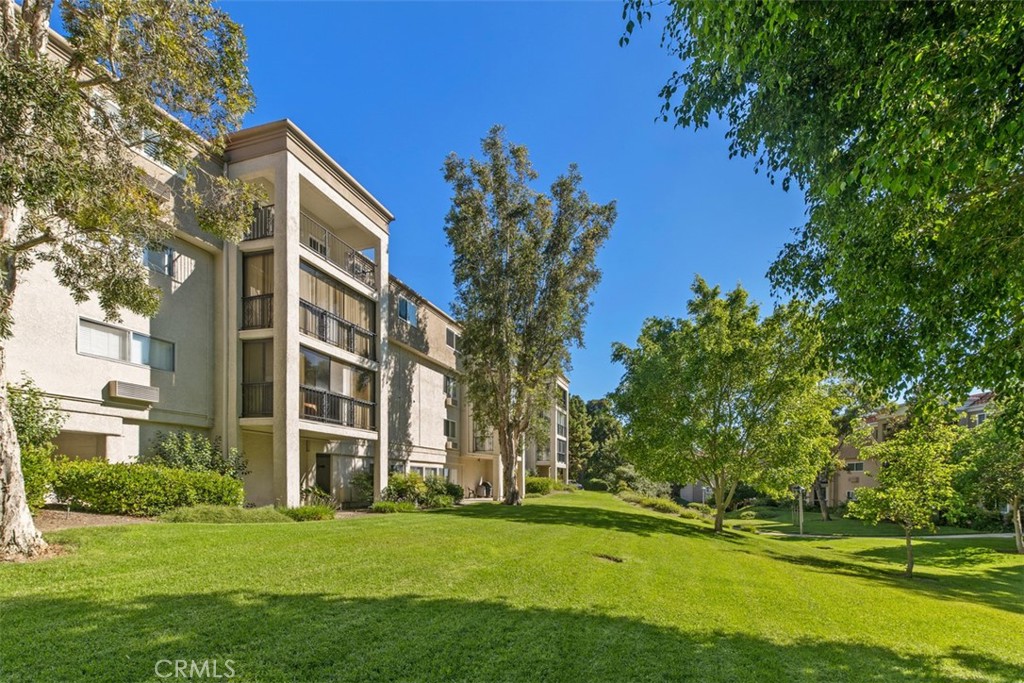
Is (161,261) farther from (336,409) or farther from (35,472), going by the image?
(35,472)

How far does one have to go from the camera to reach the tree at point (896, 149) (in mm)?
4719

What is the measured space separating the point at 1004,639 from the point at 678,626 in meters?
6.74

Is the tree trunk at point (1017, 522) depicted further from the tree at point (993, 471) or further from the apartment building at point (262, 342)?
the apartment building at point (262, 342)

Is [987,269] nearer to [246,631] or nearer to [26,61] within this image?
[246,631]

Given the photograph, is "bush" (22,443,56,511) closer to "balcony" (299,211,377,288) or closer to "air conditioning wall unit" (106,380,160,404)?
"air conditioning wall unit" (106,380,160,404)

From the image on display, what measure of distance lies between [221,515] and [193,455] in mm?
3209

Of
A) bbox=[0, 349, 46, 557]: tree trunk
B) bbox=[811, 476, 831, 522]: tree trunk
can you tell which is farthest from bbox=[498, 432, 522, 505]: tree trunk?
bbox=[811, 476, 831, 522]: tree trunk

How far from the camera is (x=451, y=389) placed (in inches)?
1342

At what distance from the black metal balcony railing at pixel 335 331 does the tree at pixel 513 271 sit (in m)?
4.89

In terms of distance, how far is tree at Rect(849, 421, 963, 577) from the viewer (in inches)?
680

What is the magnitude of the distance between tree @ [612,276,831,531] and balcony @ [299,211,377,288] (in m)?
12.5

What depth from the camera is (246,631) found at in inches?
226

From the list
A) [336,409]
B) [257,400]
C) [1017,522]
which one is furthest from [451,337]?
[1017,522]

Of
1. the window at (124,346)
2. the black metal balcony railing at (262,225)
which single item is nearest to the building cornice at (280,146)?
the black metal balcony railing at (262,225)
